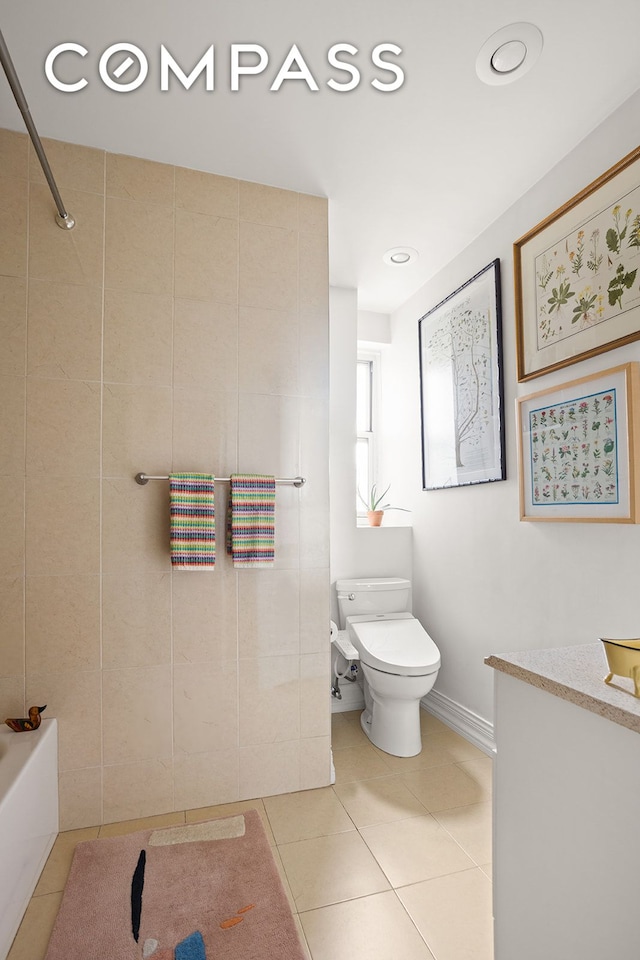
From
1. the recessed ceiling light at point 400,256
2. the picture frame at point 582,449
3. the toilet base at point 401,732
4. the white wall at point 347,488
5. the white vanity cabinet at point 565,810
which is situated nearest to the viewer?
the white vanity cabinet at point 565,810

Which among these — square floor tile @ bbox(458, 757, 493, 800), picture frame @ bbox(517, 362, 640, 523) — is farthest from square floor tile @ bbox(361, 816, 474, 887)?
picture frame @ bbox(517, 362, 640, 523)

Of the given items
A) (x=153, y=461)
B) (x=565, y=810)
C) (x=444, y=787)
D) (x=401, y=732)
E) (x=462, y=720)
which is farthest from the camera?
(x=462, y=720)

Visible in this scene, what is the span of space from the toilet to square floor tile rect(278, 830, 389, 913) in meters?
0.62

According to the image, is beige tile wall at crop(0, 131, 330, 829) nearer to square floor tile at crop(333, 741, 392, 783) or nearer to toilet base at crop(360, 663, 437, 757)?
square floor tile at crop(333, 741, 392, 783)

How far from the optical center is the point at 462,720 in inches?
103

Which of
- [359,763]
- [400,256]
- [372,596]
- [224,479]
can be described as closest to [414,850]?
[359,763]

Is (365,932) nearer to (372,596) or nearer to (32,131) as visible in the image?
(372,596)

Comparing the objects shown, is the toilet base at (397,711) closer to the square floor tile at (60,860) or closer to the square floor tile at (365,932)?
the square floor tile at (365,932)

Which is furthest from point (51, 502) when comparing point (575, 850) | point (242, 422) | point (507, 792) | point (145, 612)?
point (575, 850)

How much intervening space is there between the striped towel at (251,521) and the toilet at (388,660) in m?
0.79

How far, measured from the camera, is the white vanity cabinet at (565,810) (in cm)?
84

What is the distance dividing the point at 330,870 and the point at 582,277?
2.17 metres

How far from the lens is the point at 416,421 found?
3.14 m

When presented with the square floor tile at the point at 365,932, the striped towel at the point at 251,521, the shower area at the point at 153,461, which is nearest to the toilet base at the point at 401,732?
the shower area at the point at 153,461
